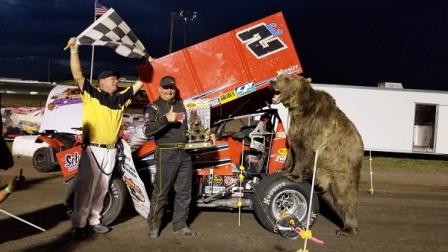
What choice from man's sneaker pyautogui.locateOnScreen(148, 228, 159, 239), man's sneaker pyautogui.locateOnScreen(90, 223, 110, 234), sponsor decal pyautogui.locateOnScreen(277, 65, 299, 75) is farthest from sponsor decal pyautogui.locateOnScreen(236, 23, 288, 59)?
man's sneaker pyautogui.locateOnScreen(90, 223, 110, 234)

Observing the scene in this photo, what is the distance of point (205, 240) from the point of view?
6.31m

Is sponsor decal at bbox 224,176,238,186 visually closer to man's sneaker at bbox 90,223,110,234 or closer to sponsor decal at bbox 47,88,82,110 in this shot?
man's sneaker at bbox 90,223,110,234

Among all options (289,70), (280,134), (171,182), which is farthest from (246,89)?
(171,182)

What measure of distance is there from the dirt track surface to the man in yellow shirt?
17.7 inches

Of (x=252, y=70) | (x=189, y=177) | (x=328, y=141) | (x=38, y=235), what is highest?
(x=252, y=70)

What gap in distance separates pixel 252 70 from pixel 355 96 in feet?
45.6

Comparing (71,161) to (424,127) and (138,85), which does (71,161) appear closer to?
(138,85)

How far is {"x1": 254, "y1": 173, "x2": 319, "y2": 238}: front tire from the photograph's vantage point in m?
6.64

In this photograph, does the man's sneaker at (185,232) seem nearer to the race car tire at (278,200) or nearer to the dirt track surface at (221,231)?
the dirt track surface at (221,231)

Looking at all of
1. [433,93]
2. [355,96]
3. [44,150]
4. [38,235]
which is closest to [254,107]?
[38,235]

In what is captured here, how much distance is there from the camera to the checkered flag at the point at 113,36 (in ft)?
19.9

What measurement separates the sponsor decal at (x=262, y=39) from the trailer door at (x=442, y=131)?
1482 cm

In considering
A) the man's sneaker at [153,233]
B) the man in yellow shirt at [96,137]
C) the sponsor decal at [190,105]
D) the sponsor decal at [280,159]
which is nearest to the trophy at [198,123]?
the sponsor decal at [190,105]

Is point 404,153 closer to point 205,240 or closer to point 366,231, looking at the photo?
point 366,231
